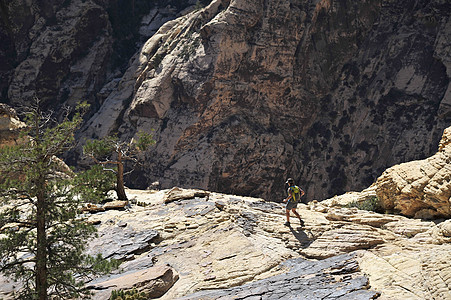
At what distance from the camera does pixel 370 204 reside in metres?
23.3

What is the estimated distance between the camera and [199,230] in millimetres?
18969

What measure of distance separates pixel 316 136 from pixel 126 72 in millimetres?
27618

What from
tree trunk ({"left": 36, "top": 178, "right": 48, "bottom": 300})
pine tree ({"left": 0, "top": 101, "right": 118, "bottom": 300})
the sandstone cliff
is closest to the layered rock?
pine tree ({"left": 0, "top": 101, "right": 118, "bottom": 300})

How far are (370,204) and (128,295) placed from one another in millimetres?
14548

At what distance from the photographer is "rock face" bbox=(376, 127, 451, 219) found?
59.2 ft

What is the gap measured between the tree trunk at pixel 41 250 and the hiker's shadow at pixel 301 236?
907 centimetres

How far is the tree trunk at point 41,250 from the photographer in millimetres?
12922

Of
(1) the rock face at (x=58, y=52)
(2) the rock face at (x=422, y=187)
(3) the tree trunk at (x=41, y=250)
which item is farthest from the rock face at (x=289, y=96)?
(3) the tree trunk at (x=41, y=250)

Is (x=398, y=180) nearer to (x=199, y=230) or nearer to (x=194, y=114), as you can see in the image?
(x=199, y=230)

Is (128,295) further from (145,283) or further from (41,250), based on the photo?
(41,250)

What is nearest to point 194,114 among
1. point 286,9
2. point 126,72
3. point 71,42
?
point 126,72

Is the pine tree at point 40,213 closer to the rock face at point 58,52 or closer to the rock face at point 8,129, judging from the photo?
the rock face at point 8,129

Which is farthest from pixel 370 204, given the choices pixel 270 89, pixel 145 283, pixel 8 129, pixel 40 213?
pixel 270 89

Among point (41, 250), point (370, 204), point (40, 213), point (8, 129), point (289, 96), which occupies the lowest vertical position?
point (370, 204)
